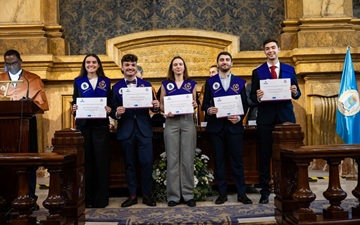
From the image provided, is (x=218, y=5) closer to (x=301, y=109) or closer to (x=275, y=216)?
(x=301, y=109)

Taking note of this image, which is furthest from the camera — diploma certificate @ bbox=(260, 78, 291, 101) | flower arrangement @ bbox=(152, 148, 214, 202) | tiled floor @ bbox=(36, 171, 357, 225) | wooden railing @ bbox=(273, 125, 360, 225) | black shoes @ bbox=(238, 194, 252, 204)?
flower arrangement @ bbox=(152, 148, 214, 202)

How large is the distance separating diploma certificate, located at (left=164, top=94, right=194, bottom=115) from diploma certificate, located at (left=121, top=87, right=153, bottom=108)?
0.66 feet

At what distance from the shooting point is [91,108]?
14.8 ft

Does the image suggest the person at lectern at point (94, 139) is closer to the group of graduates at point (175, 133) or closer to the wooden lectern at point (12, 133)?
the group of graduates at point (175, 133)

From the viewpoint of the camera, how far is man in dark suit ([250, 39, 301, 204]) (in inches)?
175

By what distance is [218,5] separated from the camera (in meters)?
7.81

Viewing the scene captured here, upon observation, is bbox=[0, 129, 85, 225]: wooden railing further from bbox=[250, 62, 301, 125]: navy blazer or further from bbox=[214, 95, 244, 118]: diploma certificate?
bbox=[250, 62, 301, 125]: navy blazer

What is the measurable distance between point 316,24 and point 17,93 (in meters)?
4.79

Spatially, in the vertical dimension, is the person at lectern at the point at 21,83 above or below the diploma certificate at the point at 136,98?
above

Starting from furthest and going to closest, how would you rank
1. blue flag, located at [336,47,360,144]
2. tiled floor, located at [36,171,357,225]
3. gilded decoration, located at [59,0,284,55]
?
gilded decoration, located at [59,0,284,55], blue flag, located at [336,47,360,144], tiled floor, located at [36,171,357,225]

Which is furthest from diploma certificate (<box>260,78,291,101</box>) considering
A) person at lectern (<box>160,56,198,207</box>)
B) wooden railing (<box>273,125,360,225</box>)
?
wooden railing (<box>273,125,360,225</box>)

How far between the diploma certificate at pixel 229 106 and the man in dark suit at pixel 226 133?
0.20ft

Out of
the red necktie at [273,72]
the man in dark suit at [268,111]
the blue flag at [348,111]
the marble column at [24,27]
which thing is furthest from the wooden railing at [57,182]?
the blue flag at [348,111]

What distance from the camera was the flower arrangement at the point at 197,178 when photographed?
4.88m
